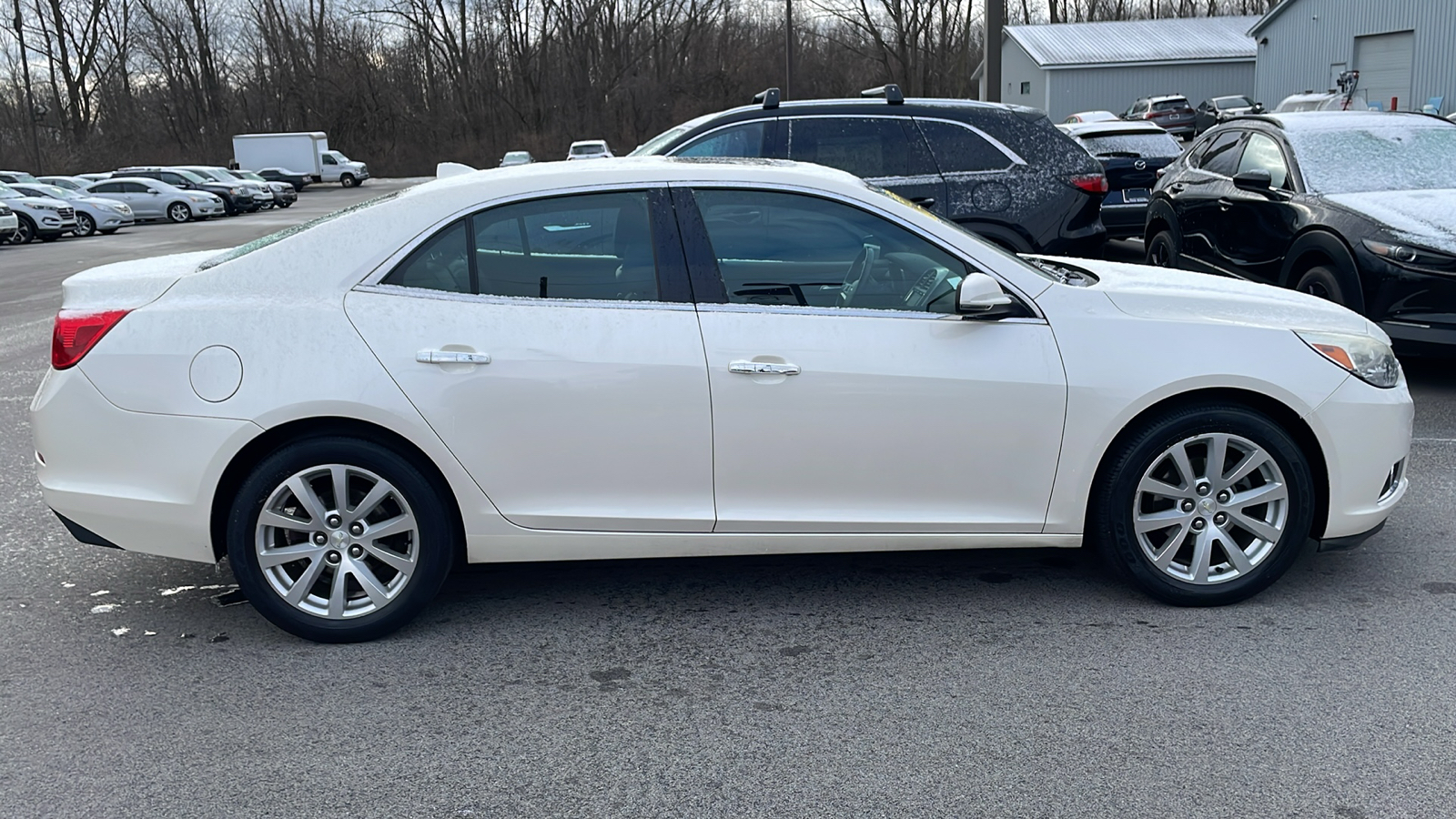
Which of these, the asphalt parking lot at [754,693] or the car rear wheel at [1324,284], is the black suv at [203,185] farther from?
the asphalt parking lot at [754,693]

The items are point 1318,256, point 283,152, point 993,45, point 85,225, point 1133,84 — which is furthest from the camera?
point 283,152

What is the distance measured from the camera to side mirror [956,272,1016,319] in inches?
159

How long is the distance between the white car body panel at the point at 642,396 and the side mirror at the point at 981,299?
6 centimetres

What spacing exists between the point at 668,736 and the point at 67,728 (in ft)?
5.89

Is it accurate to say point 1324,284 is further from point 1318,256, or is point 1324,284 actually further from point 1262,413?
point 1262,413

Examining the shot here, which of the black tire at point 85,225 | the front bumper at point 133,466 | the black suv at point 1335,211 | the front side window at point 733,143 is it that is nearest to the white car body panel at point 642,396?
the front bumper at point 133,466

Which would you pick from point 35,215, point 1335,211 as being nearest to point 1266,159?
point 1335,211

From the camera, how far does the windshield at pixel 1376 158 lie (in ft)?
26.7

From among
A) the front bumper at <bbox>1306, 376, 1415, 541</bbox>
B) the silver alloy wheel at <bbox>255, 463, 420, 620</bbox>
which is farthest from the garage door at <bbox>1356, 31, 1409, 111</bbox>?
the silver alloy wheel at <bbox>255, 463, 420, 620</bbox>

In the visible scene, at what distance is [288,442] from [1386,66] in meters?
41.3

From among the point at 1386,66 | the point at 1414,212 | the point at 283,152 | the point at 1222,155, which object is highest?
the point at 1386,66

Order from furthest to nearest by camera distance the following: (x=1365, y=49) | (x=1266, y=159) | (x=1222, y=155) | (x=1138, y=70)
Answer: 1. (x=1138, y=70)
2. (x=1365, y=49)
3. (x=1222, y=155)
4. (x=1266, y=159)

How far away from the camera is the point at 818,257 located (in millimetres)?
4305

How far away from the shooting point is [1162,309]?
14.0 ft
